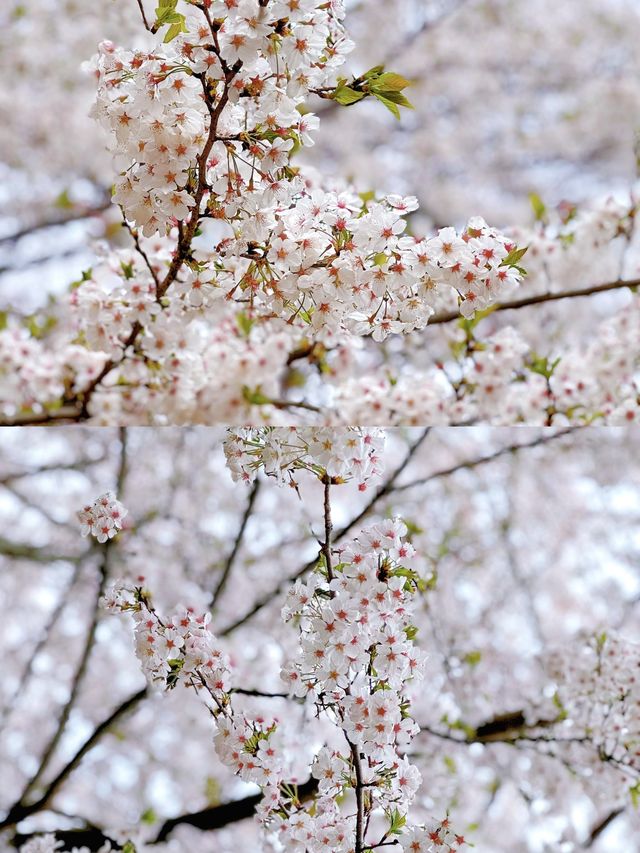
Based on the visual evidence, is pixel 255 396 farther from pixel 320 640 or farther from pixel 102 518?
pixel 320 640

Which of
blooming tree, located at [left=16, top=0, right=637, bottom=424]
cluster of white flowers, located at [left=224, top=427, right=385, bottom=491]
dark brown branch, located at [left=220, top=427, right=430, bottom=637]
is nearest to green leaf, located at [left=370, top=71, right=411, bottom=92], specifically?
blooming tree, located at [left=16, top=0, right=637, bottom=424]

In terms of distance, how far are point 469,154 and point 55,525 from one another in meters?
4.50

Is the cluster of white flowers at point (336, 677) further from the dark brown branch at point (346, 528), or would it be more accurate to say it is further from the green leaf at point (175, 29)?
the green leaf at point (175, 29)

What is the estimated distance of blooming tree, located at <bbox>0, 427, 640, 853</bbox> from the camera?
82cm

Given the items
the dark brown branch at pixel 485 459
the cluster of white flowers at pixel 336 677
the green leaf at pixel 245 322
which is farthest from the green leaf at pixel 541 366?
the cluster of white flowers at pixel 336 677

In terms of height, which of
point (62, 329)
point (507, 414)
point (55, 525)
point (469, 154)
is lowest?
point (55, 525)

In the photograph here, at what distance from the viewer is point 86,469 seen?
1009 mm

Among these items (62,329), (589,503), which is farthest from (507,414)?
(62,329)

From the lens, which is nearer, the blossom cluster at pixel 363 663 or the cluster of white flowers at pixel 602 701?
the blossom cluster at pixel 363 663

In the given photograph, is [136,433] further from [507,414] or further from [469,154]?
[469,154]

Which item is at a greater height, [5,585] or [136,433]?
[136,433]

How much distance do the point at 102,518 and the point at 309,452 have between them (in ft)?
0.75

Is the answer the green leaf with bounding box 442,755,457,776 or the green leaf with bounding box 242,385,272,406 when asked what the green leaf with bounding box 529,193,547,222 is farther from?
the green leaf with bounding box 442,755,457,776

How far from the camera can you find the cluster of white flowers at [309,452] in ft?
2.72
